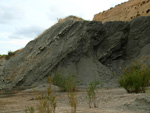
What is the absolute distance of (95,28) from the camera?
22125 mm

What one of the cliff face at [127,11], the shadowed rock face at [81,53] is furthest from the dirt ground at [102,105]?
the cliff face at [127,11]

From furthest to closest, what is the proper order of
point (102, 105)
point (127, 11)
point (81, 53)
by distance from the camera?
point (127, 11) → point (81, 53) → point (102, 105)

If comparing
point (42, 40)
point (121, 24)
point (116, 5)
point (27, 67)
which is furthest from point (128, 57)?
point (116, 5)

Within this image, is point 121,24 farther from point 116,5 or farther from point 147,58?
point 116,5

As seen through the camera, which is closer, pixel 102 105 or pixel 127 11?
pixel 102 105

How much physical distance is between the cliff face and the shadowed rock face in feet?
31.6

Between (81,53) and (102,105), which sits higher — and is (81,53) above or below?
above

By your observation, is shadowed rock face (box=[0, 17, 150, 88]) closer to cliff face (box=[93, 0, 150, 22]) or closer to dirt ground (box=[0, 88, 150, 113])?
dirt ground (box=[0, 88, 150, 113])

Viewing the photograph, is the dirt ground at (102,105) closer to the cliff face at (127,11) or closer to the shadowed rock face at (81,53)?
the shadowed rock face at (81,53)

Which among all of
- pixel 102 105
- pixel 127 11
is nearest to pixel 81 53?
pixel 102 105

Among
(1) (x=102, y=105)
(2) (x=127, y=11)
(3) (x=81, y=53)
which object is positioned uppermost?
(2) (x=127, y=11)

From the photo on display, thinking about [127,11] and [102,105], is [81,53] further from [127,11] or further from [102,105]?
[127,11]

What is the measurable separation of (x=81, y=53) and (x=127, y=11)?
2051cm

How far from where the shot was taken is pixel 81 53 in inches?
829
